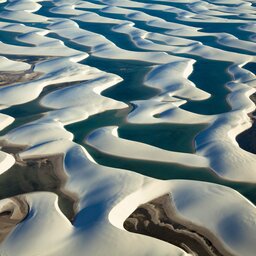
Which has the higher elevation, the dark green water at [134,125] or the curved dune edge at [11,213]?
the curved dune edge at [11,213]

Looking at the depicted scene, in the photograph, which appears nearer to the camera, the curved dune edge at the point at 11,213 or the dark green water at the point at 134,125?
the curved dune edge at the point at 11,213

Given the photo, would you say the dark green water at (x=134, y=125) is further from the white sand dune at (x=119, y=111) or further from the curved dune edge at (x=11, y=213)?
the curved dune edge at (x=11, y=213)

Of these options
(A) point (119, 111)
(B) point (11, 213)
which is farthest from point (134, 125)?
(B) point (11, 213)

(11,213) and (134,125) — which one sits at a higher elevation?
(11,213)

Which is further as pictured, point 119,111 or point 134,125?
point 119,111

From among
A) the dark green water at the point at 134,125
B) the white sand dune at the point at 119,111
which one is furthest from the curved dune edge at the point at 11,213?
the dark green water at the point at 134,125

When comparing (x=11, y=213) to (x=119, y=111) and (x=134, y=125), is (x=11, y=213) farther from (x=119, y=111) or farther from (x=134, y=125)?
(x=119, y=111)

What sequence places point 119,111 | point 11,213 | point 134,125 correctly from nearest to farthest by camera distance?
point 11,213, point 134,125, point 119,111

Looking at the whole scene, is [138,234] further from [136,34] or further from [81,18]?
[81,18]

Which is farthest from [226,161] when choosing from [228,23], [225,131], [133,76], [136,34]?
Answer: [228,23]

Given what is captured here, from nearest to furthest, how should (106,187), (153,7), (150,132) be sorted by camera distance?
(106,187), (150,132), (153,7)

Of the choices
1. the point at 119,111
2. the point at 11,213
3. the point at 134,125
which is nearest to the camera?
the point at 11,213
